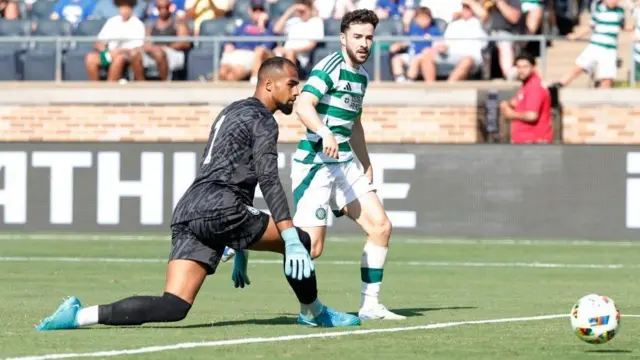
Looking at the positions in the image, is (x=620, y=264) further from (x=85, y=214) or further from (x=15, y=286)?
(x=85, y=214)

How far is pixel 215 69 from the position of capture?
2381 cm

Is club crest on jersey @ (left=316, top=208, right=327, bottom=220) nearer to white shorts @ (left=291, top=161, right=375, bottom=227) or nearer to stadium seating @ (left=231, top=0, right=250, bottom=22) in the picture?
white shorts @ (left=291, top=161, right=375, bottom=227)

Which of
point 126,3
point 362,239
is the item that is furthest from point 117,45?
point 362,239

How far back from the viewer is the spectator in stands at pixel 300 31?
22797mm

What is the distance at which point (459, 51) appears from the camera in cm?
2267

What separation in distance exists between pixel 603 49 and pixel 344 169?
12.5 meters

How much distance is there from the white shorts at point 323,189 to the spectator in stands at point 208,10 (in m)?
14.2

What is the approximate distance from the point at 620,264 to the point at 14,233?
9028 millimetres

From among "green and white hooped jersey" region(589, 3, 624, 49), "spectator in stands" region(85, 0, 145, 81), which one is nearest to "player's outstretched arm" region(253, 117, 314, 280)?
"green and white hooped jersey" region(589, 3, 624, 49)

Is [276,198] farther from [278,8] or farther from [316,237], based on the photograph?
[278,8]

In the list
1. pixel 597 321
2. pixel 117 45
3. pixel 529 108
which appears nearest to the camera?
pixel 597 321

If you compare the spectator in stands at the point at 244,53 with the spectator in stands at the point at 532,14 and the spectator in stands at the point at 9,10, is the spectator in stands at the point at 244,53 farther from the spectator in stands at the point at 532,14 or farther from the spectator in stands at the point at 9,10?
the spectator in stands at the point at 9,10

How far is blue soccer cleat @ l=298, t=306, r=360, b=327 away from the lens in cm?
991

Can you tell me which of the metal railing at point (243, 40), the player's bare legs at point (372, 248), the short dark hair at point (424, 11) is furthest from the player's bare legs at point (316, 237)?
the short dark hair at point (424, 11)
